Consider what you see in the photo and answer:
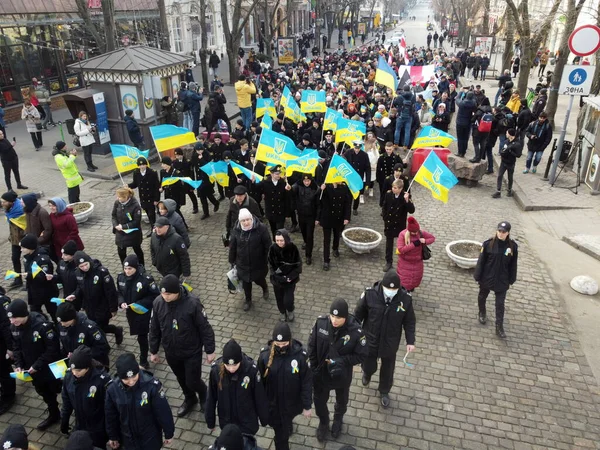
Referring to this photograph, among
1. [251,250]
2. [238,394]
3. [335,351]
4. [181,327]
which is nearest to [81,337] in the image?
[181,327]

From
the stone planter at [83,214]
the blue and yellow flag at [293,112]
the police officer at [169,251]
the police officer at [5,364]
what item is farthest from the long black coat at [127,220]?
the blue and yellow flag at [293,112]

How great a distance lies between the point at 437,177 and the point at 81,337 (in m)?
5.82

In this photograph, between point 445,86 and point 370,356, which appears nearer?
point 370,356

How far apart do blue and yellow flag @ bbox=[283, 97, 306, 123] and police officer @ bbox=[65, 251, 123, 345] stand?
9.27 meters

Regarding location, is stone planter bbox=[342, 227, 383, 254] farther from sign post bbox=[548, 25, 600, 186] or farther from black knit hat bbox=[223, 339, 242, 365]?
sign post bbox=[548, 25, 600, 186]

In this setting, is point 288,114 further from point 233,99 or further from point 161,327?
point 233,99

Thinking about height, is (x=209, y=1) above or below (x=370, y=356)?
above

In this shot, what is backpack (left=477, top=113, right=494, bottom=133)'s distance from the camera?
1327 centimetres

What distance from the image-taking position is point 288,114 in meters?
14.3

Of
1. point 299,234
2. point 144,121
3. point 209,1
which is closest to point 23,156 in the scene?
point 144,121

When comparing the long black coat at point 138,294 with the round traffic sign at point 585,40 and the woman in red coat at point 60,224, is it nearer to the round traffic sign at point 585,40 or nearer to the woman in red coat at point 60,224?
the woman in red coat at point 60,224

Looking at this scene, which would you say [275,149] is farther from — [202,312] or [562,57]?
[562,57]

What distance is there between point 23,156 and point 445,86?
16628 mm

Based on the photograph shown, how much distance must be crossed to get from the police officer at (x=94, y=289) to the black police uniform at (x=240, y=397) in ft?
8.08
